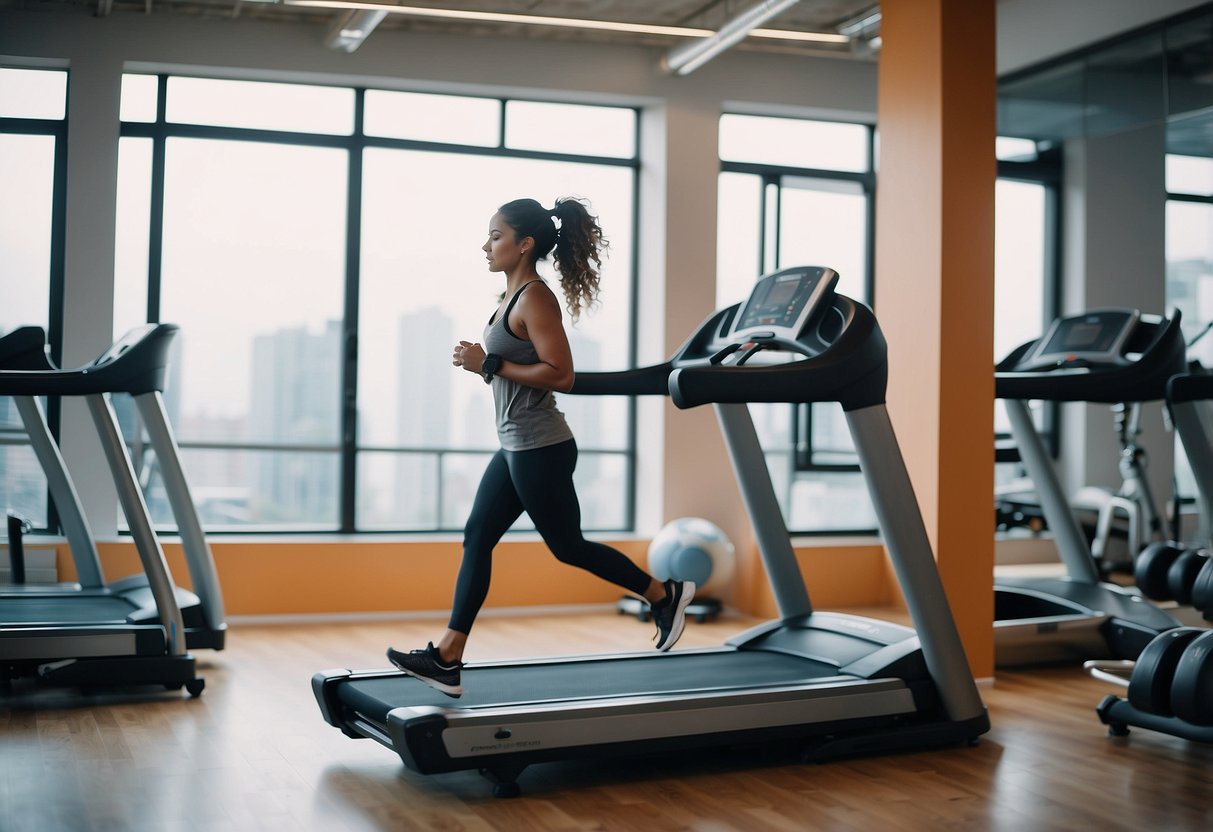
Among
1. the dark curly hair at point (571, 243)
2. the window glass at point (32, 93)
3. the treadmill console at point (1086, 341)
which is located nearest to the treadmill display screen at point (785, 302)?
the dark curly hair at point (571, 243)

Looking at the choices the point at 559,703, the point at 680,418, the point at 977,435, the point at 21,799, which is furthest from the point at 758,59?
the point at 21,799

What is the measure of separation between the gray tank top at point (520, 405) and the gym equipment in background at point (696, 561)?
9.19 feet

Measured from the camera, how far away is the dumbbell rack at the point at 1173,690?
3.20 m

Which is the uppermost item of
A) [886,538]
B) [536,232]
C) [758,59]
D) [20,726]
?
[758,59]

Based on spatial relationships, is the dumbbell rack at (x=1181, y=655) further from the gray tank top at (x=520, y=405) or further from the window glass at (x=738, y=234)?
the window glass at (x=738, y=234)

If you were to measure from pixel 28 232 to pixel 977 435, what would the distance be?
4.47 m

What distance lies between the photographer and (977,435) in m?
4.41

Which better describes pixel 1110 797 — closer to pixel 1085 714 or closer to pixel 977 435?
pixel 1085 714

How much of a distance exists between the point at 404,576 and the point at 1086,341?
3254 millimetres

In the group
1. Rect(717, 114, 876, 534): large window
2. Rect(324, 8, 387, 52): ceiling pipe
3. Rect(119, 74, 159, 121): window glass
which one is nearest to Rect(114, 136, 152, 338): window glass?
Rect(119, 74, 159, 121): window glass

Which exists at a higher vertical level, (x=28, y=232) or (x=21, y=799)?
(x=28, y=232)

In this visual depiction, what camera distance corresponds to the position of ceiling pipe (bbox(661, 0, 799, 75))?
534 cm

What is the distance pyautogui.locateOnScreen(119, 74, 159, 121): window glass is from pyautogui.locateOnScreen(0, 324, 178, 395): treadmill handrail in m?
2.10

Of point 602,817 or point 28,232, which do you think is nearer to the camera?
point 602,817
